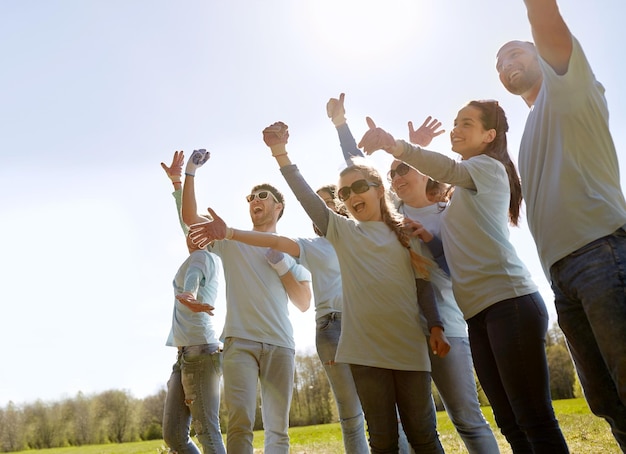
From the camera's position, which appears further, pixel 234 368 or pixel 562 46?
pixel 234 368

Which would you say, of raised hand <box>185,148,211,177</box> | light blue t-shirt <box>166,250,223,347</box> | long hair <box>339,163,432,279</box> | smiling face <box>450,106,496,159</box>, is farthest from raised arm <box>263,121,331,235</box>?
light blue t-shirt <box>166,250,223,347</box>

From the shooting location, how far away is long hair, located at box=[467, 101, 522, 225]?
3.61 meters

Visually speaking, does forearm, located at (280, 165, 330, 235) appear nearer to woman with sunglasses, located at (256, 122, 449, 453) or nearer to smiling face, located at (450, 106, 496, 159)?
woman with sunglasses, located at (256, 122, 449, 453)

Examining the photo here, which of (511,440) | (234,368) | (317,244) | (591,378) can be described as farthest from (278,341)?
(591,378)

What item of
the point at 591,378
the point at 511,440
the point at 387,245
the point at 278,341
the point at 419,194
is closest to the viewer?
the point at 591,378

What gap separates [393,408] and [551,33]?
2.32m

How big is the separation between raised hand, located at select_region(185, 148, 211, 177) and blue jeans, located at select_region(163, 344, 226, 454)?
1792mm

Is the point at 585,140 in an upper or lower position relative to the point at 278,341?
upper

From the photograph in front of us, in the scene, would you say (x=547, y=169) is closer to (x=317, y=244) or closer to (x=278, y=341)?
(x=317, y=244)

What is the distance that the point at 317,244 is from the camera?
4992 mm

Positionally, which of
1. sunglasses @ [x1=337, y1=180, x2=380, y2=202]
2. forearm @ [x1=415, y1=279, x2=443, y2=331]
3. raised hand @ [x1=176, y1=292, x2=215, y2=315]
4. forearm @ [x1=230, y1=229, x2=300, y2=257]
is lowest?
forearm @ [x1=415, y1=279, x2=443, y2=331]

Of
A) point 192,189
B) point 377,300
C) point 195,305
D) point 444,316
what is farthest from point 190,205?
point 444,316

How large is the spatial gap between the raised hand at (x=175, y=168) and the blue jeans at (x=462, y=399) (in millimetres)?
3591

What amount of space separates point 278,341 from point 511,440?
2.25 meters
